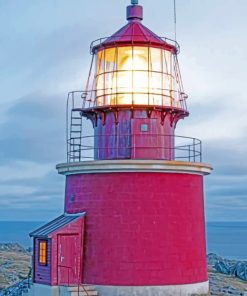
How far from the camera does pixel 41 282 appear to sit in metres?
15.4

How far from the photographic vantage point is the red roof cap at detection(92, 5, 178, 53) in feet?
49.8

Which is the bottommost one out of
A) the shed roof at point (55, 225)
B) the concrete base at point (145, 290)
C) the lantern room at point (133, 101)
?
the concrete base at point (145, 290)

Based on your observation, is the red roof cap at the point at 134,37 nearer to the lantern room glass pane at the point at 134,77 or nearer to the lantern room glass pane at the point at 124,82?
the lantern room glass pane at the point at 134,77

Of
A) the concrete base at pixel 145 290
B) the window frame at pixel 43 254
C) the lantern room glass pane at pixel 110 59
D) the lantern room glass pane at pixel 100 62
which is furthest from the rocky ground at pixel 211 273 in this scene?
the lantern room glass pane at pixel 110 59

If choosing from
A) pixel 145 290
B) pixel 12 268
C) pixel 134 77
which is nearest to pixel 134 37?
pixel 134 77

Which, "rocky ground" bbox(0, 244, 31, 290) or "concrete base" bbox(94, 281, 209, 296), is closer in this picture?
"concrete base" bbox(94, 281, 209, 296)

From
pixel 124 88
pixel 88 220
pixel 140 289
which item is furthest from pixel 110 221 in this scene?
pixel 124 88

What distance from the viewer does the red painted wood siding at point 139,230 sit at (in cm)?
1473

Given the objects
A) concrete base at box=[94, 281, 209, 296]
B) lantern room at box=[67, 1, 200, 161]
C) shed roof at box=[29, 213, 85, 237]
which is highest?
lantern room at box=[67, 1, 200, 161]

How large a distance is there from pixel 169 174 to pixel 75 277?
115 inches

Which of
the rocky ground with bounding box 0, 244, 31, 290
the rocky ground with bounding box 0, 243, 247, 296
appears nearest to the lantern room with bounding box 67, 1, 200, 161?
the rocky ground with bounding box 0, 243, 247, 296

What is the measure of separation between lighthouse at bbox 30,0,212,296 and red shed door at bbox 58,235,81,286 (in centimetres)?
2

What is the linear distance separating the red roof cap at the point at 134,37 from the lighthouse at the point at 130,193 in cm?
2

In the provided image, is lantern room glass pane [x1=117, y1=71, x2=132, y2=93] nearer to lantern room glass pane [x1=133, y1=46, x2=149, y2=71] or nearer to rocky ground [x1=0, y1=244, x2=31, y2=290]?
lantern room glass pane [x1=133, y1=46, x2=149, y2=71]
